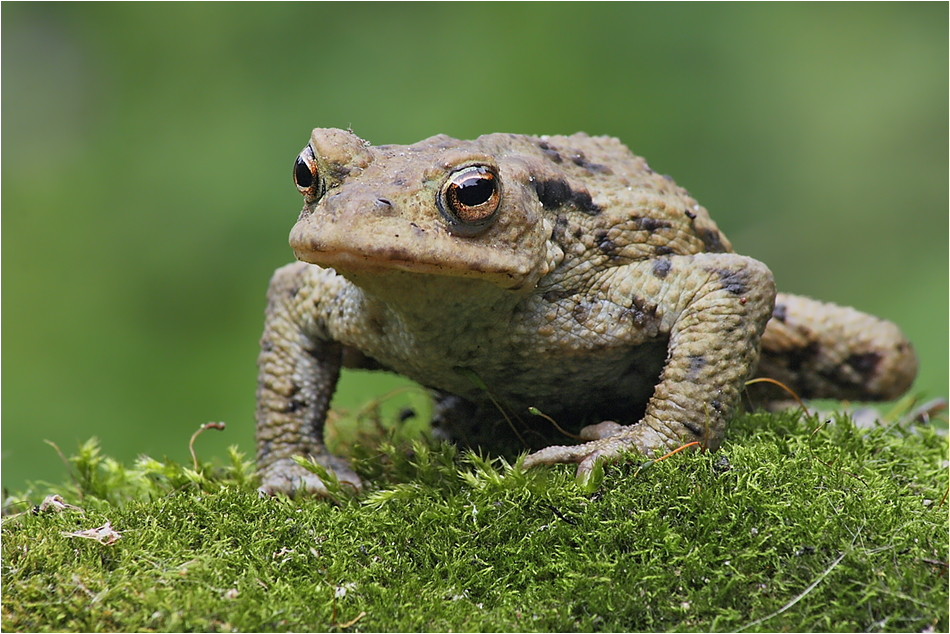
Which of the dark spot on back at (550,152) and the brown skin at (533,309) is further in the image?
the dark spot on back at (550,152)

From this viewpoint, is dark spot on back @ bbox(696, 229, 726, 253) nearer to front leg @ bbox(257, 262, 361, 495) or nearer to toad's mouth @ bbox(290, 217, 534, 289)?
toad's mouth @ bbox(290, 217, 534, 289)

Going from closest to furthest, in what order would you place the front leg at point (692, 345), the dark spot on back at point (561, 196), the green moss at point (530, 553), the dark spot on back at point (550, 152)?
1. the green moss at point (530, 553)
2. the front leg at point (692, 345)
3. the dark spot on back at point (561, 196)
4. the dark spot on back at point (550, 152)

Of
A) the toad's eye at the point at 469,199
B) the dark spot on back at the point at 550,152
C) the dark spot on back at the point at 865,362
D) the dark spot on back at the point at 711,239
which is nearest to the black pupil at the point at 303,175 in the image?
the toad's eye at the point at 469,199

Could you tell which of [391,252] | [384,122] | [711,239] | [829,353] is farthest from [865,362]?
[384,122]

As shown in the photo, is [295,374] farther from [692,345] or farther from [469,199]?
[692,345]

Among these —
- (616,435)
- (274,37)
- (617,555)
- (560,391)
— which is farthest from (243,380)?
(617,555)

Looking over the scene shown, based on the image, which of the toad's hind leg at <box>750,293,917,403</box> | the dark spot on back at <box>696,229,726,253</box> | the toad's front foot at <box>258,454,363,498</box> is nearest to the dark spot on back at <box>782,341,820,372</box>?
the toad's hind leg at <box>750,293,917,403</box>

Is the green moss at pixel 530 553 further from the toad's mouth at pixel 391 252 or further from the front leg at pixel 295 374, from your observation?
the toad's mouth at pixel 391 252
